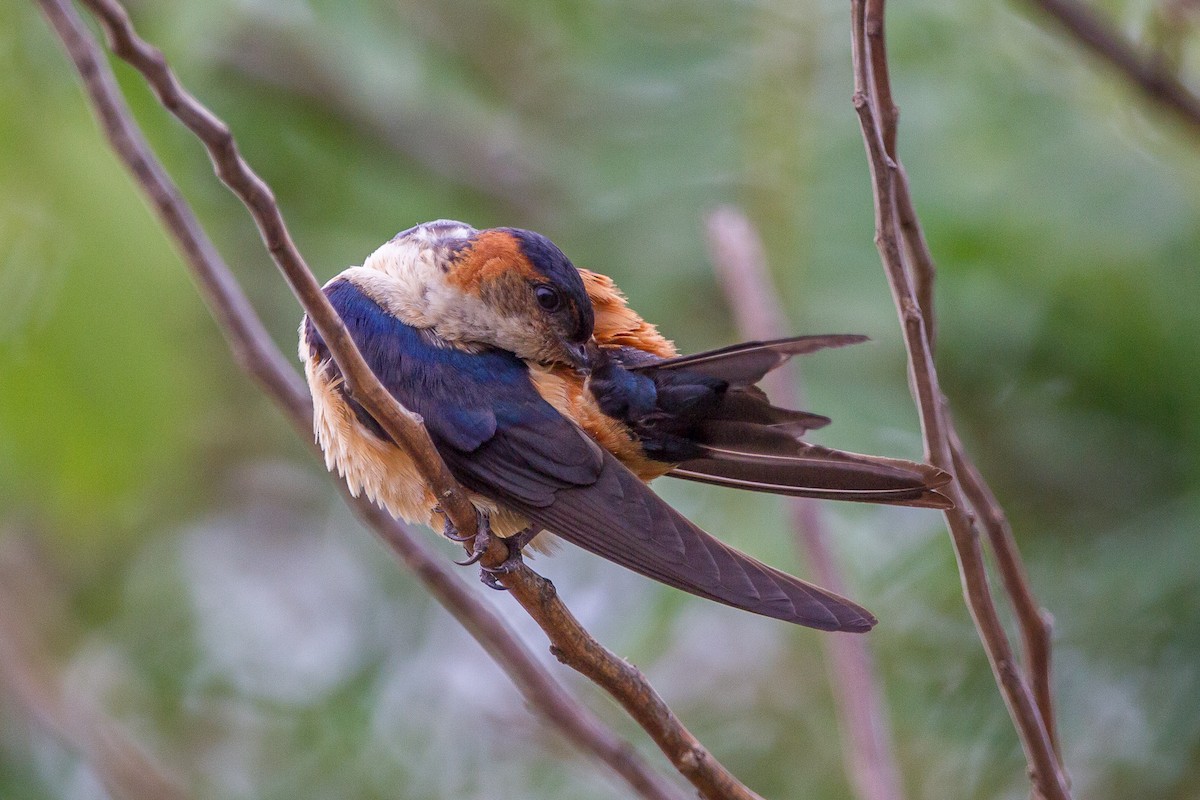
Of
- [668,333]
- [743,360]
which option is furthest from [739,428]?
[668,333]

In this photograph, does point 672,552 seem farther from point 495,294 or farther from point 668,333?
point 668,333

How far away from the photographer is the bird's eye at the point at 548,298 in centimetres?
256

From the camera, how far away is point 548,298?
8.41 ft

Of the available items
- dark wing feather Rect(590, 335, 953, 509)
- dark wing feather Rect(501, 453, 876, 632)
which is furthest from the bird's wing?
dark wing feather Rect(590, 335, 953, 509)

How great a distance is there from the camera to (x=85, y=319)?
9.61ft

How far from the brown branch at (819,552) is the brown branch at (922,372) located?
450 mm

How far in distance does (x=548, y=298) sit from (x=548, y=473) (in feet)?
1.33

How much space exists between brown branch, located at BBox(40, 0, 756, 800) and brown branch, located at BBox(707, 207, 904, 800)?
0.45 m

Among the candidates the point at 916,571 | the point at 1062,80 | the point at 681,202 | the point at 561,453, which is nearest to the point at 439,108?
the point at 681,202

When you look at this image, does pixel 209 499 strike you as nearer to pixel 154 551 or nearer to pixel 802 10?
pixel 154 551

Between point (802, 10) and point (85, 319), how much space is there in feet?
7.79

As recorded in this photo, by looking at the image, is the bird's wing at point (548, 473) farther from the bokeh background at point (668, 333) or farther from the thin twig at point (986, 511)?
the bokeh background at point (668, 333)

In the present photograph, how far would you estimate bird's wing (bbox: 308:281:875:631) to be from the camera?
1954 mm

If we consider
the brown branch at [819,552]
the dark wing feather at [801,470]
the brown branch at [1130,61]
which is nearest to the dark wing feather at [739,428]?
the dark wing feather at [801,470]
